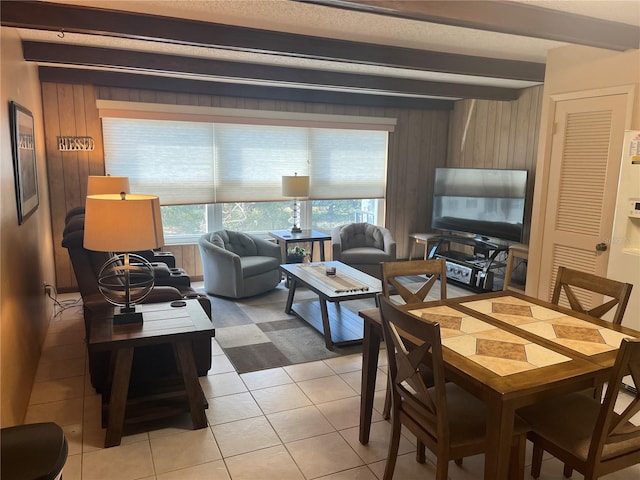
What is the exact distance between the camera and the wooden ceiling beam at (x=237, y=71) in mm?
4012

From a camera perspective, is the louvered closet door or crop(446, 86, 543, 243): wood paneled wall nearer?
the louvered closet door

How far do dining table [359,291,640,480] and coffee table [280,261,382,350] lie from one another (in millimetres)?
1333

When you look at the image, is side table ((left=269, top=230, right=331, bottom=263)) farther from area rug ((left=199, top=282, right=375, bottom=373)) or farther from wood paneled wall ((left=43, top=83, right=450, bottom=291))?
wood paneled wall ((left=43, top=83, right=450, bottom=291))

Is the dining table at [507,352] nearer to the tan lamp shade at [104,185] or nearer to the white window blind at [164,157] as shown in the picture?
the tan lamp shade at [104,185]

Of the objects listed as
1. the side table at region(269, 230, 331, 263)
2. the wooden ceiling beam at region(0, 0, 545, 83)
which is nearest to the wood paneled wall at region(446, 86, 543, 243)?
the wooden ceiling beam at region(0, 0, 545, 83)

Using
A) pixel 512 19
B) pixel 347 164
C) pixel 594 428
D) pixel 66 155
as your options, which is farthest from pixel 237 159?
pixel 594 428

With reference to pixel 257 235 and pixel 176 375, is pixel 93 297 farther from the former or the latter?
pixel 257 235

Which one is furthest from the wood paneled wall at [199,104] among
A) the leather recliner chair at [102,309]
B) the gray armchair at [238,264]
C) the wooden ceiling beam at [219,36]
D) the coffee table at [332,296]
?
the wooden ceiling beam at [219,36]

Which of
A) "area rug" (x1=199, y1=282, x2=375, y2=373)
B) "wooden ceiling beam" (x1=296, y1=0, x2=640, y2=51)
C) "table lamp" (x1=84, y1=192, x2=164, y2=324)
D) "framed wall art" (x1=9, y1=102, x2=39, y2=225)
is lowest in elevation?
"area rug" (x1=199, y1=282, x2=375, y2=373)

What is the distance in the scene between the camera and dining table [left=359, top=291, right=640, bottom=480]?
1.71 meters

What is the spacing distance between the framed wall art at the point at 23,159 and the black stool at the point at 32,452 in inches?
76.6

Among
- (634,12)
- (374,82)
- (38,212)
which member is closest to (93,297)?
(38,212)

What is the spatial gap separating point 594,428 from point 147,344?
2130 mm

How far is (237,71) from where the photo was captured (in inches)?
178
